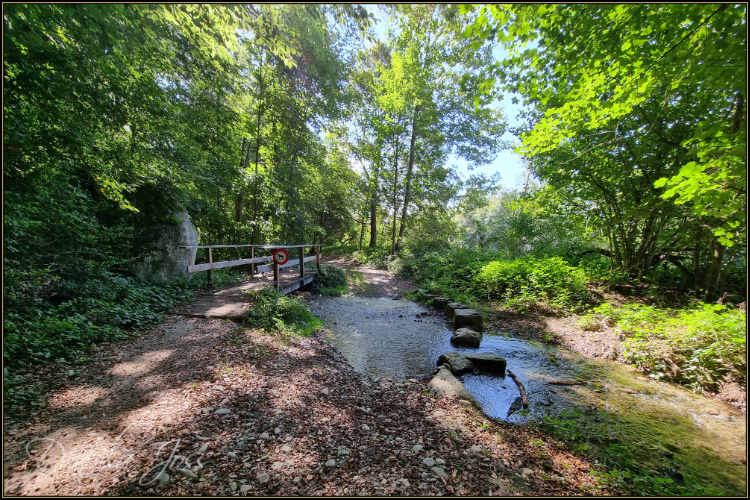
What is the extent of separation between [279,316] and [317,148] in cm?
908

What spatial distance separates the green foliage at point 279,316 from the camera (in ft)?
18.5

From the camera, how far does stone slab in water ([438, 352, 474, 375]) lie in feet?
15.9

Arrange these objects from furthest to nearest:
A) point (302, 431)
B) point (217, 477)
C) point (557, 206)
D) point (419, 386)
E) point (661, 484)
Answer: point (557, 206)
point (419, 386)
point (302, 431)
point (661, 484)
point (217, 477)

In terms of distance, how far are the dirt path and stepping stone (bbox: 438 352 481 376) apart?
112cm

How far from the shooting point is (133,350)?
4117 mm

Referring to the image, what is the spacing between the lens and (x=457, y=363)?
4965 mm

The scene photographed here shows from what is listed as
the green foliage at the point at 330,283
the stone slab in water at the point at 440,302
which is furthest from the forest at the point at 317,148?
the green foliage at the point at 330,283

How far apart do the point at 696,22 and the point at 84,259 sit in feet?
29.9

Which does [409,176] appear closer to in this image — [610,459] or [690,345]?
[690,345]

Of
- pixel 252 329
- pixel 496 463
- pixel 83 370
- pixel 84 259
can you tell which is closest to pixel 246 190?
pixel 84 259

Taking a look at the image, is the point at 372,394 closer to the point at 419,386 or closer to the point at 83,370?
the point at 419,386

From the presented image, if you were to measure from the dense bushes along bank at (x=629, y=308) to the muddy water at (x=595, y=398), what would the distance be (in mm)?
439

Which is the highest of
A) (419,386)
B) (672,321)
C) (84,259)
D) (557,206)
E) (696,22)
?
(696,22)

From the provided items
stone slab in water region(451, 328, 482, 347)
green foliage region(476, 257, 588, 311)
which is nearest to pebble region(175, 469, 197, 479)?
stone slab in water region(451, 328, 482, 347)
